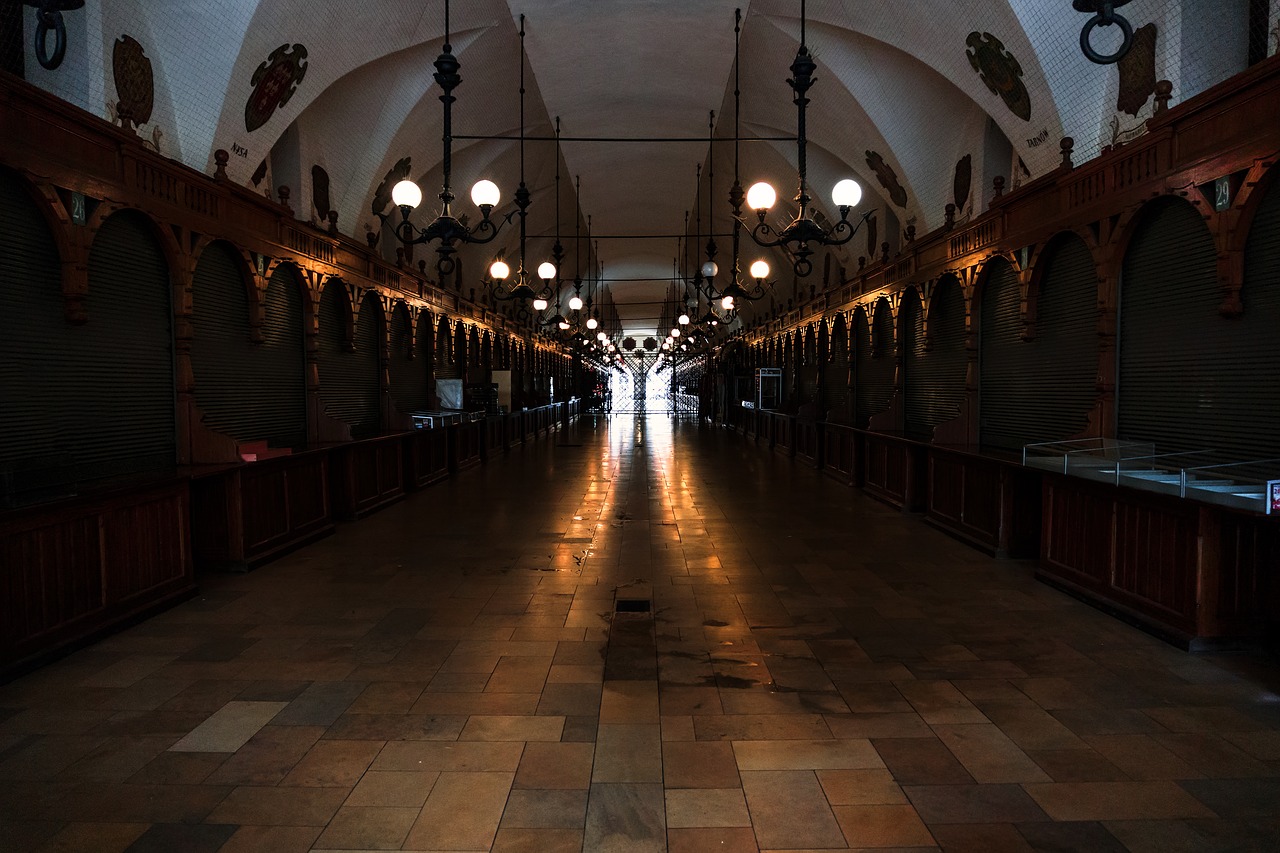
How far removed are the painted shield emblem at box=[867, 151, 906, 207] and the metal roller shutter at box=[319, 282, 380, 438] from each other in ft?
25.3

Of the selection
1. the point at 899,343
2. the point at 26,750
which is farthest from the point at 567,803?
the point at 899,343

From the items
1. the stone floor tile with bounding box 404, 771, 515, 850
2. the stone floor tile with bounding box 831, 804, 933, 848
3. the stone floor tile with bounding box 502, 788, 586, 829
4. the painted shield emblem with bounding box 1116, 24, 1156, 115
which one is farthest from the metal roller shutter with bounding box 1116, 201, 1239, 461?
the stone floor tile with bounding box 404, 771, 515, 850

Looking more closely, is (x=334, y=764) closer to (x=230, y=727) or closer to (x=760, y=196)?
(x=230, y=727)

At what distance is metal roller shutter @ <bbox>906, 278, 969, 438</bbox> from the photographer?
29.8 feet

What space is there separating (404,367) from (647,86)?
20.3 ft

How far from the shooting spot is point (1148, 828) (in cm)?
245

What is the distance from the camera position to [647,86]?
40.5 feet

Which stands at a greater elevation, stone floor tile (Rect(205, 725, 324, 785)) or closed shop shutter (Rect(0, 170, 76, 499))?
closed shop shutter (Rect(0, 170, 76, 499))

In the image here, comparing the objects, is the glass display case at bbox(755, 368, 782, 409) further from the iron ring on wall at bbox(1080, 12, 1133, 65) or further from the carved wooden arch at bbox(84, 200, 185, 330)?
the iron ring on wall at bbox(1080, 12, 1133, 65)

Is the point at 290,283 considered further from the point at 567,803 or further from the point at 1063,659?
the point at 1063,659

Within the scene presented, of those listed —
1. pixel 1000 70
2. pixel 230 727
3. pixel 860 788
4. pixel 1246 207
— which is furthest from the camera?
pixel 1000 70

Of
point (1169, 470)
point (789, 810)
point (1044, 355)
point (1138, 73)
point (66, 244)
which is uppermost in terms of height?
point (1138, 73)

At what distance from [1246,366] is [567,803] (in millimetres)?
4911

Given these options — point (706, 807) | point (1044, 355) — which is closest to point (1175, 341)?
point (1044, 355)
